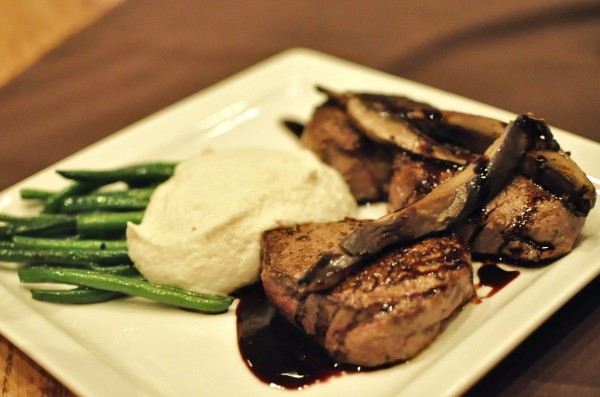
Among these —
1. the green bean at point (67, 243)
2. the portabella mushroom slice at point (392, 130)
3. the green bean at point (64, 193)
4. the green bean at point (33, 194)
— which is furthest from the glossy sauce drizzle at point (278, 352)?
the green bean at point (33, 194)

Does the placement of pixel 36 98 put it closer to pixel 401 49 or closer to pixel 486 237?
pixel 401 49

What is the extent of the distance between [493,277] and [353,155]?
1.23 meters

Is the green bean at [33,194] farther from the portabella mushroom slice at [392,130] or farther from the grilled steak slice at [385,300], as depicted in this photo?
the portabella mushroom slice at [392,130]

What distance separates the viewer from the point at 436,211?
2857 mm

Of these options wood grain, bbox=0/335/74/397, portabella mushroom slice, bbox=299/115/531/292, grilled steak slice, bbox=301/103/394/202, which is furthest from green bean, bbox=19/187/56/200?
portabella mushroom slice, bbox=299/115/531/292

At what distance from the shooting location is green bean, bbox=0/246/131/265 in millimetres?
3420

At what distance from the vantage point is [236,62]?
5551 millimetres

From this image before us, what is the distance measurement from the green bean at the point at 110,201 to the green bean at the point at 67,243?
0.28 metres

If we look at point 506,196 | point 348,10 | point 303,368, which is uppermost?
point 348,10

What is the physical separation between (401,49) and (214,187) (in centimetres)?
263

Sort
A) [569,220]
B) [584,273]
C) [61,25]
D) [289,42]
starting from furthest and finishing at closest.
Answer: [61,25]
[289,42]
[569,220]
[584,273]

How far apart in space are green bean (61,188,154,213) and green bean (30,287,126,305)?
2.14ft

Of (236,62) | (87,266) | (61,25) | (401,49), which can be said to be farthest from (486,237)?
(61,25)

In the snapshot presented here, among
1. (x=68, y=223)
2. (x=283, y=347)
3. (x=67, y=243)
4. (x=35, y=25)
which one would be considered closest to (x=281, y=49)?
(x=35, y=25)
